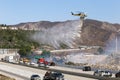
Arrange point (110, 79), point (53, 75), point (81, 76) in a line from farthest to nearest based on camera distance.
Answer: point (81, 76)
point (53, 75)
point (110, 79)

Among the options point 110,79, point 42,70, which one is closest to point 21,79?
point 110,79

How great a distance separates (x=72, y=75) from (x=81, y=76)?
5.88m

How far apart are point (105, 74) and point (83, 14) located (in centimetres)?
8718

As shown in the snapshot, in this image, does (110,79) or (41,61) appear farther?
(41,61)

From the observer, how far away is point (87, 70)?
455 feet

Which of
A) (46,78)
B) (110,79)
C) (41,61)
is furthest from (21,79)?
(41,61)

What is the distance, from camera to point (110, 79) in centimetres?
8131

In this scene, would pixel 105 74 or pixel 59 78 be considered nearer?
pixel 59 78

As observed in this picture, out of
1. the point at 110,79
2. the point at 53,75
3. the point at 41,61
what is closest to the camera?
the point at 110,79

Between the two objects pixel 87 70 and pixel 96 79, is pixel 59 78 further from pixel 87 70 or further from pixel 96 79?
pixel 87 70

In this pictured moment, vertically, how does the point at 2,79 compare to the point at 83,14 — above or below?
below

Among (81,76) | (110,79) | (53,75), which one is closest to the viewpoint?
(110,79)

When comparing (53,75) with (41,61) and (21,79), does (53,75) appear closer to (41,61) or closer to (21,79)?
(21,79)

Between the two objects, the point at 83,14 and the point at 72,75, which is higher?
the point at 83,14
